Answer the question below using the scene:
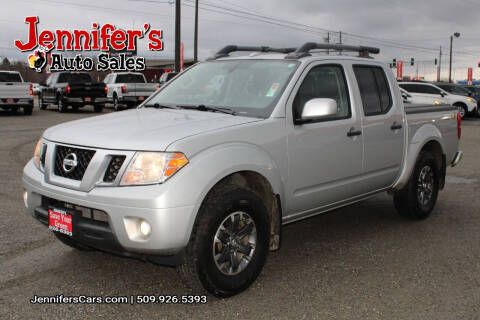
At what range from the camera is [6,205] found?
6.60 meters

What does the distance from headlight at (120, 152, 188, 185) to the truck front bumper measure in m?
0.06

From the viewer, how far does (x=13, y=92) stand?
21859mm

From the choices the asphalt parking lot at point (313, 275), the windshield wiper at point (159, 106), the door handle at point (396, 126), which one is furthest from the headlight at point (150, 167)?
the door handle at point (396, 126)

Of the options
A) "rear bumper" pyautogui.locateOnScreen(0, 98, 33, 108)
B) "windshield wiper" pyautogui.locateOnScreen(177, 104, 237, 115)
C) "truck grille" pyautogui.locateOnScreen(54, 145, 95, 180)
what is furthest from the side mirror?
"rear bumper" pyautogui.locateOnScreen(0, 98, 33, 108)

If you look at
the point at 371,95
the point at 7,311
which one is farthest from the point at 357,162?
the point at 7,311

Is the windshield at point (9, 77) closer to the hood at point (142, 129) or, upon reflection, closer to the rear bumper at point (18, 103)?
the rear bumper at point (18, 103)

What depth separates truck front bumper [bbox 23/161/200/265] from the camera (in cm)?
338

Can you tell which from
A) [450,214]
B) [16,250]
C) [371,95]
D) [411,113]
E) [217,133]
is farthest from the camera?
[450,214]

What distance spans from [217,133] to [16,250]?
243cm

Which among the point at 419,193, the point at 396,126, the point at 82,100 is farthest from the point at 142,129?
the point at 82,100

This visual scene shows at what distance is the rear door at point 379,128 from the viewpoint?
518 cm

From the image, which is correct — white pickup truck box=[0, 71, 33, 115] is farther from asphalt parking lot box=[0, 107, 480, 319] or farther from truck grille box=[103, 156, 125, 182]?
truck grille box=[103, 156, 125, 182]

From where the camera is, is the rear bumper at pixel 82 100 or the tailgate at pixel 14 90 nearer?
the tailgate at pixel 14 90

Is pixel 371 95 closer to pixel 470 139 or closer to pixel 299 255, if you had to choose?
pixel 299 255
